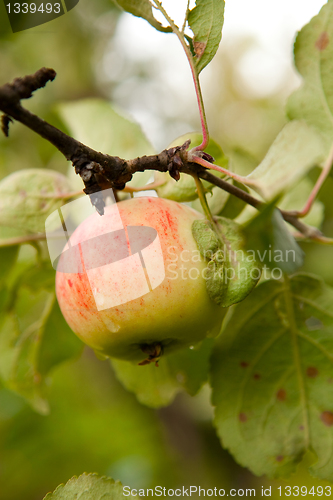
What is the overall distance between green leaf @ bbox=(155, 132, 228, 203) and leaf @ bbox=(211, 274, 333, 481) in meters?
0.24

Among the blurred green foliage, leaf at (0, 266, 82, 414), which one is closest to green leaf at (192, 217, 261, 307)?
leaf at (0, 266, 82, 414)

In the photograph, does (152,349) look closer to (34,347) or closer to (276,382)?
(276,382)

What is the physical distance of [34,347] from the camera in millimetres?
985

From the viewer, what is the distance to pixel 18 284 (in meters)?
0.92

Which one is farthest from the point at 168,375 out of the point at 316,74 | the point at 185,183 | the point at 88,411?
the point at 88,411

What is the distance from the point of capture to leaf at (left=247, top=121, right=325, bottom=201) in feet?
1.77

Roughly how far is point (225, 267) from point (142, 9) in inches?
16.6

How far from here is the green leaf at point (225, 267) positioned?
56 centimetres

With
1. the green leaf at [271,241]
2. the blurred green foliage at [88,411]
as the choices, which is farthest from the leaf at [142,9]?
the blurred green foliage at [88,411]

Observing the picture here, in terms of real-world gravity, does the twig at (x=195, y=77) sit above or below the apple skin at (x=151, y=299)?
above

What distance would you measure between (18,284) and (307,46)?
0.77 metres

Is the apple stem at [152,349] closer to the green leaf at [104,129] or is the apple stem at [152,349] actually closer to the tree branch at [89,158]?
the tree branch at [89,158]

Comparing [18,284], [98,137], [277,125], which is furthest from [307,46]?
[277,125]

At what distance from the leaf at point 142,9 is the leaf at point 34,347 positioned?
0.56 metres
